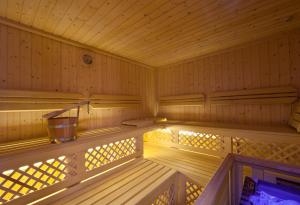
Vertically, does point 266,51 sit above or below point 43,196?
above

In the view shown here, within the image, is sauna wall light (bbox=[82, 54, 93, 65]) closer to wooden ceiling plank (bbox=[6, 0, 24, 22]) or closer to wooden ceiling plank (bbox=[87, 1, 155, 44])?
wooden ceiling plank (bbox=[87, 1, 155, 44])

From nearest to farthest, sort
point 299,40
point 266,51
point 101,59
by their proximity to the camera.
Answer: point 299,40 → point 266,51 → point 101,59

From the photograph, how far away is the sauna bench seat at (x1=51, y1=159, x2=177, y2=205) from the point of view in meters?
1.74

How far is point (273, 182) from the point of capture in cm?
107

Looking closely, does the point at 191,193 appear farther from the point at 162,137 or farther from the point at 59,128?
the point at 59,128

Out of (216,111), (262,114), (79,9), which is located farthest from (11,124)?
(262,114)

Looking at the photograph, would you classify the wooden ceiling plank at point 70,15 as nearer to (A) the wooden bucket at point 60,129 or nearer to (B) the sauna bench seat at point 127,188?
(A) the wooden bucket at point 60,129

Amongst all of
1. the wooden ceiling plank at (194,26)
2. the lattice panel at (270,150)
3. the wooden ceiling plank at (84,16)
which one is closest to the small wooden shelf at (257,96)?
the lattice panel at (270,150)

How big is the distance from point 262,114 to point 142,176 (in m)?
2.59

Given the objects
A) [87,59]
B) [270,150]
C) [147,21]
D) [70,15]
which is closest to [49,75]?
[87,59]

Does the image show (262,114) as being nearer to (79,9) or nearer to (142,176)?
(142,176)

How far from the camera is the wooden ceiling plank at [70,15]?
1.67 m

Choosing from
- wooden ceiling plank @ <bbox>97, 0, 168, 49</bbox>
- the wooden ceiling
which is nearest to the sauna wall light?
the wooden ceiling

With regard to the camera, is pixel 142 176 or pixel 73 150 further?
pixel 142 176
